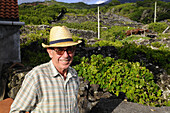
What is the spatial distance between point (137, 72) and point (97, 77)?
55.0 inches

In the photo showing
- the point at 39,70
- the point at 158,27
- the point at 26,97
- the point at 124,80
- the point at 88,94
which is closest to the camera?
the point at 26,97

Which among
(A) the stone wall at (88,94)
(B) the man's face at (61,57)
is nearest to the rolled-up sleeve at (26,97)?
(B) the man's face at (61,57)

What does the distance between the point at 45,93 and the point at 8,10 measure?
5076mm

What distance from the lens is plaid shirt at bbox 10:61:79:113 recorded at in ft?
5.44

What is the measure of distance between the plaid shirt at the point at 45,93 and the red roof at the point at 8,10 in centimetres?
467

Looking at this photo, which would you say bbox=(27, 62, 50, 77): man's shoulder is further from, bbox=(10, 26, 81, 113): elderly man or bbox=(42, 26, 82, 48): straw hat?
bbox=(42, 26, 82, 48): straw hat

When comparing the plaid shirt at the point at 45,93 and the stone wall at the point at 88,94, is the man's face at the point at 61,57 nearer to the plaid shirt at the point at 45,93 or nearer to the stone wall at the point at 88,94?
the plaid shirt at the point at 45,93

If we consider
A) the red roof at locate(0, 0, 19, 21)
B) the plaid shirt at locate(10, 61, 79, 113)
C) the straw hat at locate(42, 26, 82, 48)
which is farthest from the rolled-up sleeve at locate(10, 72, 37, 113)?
the red roof at locate(0, 0, 19, 21)

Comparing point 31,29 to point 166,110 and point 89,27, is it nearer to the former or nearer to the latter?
point 89,27

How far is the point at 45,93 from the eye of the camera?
68.2 inches

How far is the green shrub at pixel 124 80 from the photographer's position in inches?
201

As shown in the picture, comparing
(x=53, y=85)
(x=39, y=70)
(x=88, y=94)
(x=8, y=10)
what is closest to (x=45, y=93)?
(x=53, y=85)

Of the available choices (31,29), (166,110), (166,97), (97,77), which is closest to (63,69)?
(97,77)

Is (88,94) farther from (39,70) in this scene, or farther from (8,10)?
(8,10)
